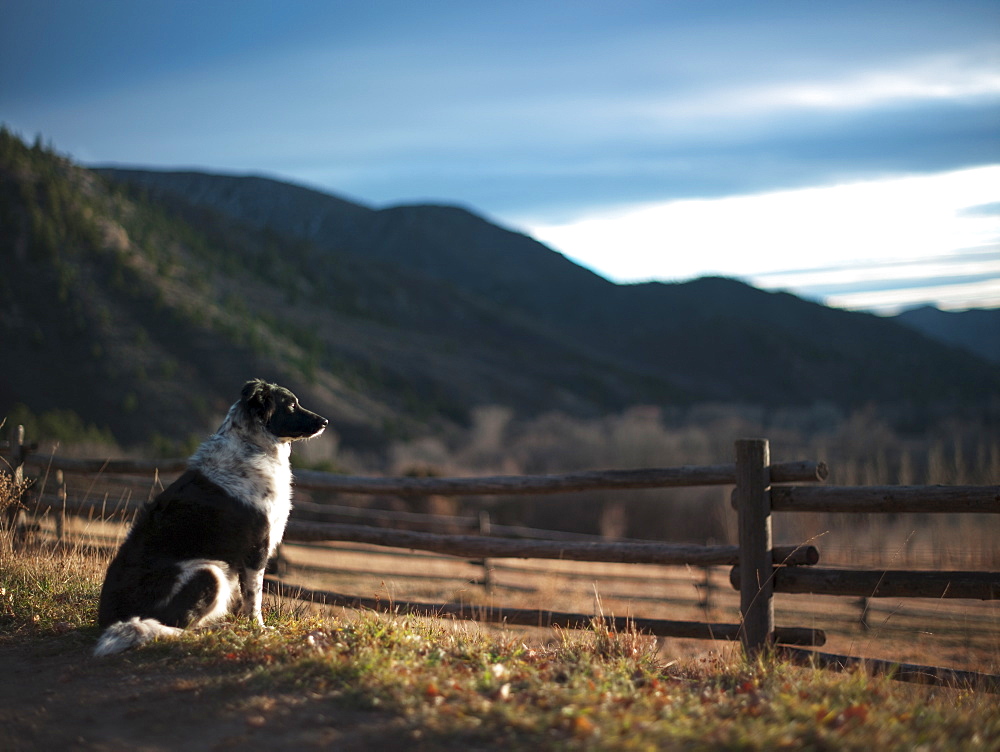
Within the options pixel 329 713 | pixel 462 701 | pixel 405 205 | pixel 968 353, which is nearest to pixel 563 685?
pixel 462 701

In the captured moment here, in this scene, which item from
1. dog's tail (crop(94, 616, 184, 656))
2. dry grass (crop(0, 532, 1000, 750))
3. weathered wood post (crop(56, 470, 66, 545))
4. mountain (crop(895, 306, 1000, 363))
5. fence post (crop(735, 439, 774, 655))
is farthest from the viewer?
mountain (crop(895, 306, 1000, 363))

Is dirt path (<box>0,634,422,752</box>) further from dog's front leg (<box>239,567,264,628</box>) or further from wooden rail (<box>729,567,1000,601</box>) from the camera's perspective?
wooden rail (<box>729,567,1000,601</box>)

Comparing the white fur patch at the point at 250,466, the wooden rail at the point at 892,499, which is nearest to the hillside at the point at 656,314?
the white fur patch at the point at 250,466

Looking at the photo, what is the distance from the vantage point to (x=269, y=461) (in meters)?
4.66

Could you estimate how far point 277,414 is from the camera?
480 cm

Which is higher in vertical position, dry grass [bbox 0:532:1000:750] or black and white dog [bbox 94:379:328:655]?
black and white dog [bbox 94:379:328:655]

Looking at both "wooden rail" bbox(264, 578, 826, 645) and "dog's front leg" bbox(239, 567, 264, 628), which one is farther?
"wooden rail" bbox(264, 578, 826, 645)

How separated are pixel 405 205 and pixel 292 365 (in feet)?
284

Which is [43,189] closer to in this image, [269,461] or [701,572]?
[701,572]

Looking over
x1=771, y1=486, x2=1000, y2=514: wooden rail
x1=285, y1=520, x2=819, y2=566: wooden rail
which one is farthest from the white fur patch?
x1=771, y1=486, x2=1000, y2=514: wooden rail

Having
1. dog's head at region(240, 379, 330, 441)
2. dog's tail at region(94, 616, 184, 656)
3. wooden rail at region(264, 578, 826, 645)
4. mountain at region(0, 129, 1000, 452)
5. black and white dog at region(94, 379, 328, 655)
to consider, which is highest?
mountain at region(0, 129, 1000, 452)

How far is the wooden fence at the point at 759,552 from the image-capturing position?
4.52 meters

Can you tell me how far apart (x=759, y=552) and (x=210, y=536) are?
3.32m

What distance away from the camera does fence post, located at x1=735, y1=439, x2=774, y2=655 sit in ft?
16.1
